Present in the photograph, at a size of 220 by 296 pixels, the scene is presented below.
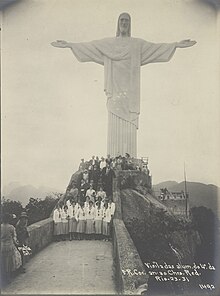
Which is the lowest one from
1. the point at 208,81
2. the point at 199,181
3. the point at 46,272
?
the point at 46,272

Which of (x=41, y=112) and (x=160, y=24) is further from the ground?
(x=160, y=24)

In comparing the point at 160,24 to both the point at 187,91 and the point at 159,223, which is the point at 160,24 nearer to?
the point at 187,91

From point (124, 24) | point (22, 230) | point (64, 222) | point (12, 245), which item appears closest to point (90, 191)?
point (64, 222)

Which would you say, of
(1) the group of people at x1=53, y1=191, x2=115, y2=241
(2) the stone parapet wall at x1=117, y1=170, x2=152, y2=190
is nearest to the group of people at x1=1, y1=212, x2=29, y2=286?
(1) the group of people at x1=53, y1=191, x2=115, y2=241

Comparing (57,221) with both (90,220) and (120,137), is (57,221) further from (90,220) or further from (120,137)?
(120,137)

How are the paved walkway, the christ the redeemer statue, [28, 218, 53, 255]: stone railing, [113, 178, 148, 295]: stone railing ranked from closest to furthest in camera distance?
[113, 178, 148, 295]: stone railing, the paved walkway, [28, 218, 53, 255]: stone railing, the christ the redeemer statue

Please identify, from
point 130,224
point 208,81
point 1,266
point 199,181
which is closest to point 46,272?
point 1,266

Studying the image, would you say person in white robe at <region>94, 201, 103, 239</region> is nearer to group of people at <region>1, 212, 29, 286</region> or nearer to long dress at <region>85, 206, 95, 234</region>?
long dress at <region>85, 206, 95, 234</region>
